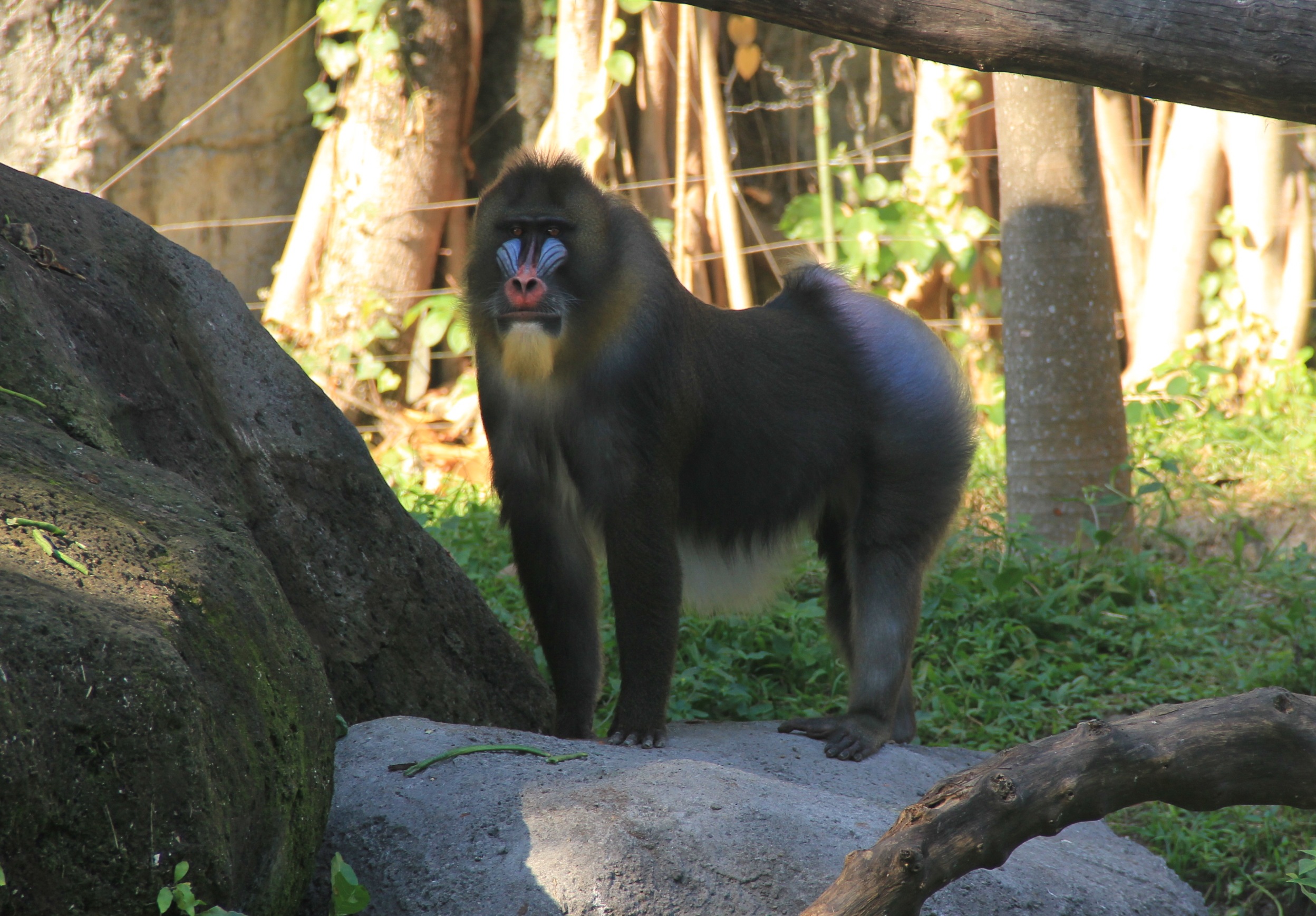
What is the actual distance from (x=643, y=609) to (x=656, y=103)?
14.3 ft

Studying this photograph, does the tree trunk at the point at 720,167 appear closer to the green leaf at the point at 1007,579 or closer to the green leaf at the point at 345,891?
the green leaf at the point at 1007,579

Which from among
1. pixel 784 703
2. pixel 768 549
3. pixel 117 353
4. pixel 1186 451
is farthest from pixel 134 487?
pixel 1186 451

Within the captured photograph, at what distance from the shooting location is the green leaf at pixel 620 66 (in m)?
6.45

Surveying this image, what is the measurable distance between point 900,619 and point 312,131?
529 cm

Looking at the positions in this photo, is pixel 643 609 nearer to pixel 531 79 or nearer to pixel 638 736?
pixel 638 736

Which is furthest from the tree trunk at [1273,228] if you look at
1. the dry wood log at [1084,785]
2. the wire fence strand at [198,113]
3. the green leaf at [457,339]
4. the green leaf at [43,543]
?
the green leaf at [43,543]

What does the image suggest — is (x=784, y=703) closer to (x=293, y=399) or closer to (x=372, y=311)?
(x=293, y=399)

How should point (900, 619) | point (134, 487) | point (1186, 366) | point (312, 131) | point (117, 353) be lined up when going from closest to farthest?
point (134, 487), point (117, 353), point (900, 619), point (1186, 366), point (312, 131)

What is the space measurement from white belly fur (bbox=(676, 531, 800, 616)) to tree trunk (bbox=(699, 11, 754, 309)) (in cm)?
335

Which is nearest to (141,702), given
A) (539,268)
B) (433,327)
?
(539,268)

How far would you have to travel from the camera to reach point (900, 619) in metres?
3.33

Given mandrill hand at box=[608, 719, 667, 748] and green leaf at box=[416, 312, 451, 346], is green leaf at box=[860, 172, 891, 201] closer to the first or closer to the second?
green leaf at box=[416, 312, 451, 346]

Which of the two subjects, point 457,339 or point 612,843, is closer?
point 612,843

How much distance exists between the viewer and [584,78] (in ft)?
21.6
